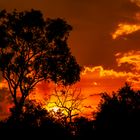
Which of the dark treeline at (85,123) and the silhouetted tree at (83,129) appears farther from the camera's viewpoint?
the silhouetted tree at (83,129)

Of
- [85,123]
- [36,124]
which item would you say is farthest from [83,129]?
[36,124]

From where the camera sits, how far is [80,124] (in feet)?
228

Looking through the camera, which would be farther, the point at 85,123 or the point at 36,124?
the point at 85,123

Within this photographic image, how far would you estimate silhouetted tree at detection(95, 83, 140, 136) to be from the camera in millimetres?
64125

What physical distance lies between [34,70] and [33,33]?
466 cm

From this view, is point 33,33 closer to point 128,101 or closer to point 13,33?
point 13,33

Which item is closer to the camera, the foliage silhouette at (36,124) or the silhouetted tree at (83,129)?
the foliage silhouette at (36,124)

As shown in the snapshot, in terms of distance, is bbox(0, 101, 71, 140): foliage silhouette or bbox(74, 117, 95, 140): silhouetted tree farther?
bbox(74, 117, 95, 140): silhouetted tree

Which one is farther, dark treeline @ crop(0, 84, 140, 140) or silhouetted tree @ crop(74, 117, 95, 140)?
silhouetted tree @ crop(74, 117, 95, 140)

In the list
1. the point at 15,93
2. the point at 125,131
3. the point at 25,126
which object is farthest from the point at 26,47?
the point at 125,131

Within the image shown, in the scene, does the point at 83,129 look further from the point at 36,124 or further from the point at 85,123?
the point at 36,124

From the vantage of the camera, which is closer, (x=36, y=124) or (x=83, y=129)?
(x=36, y=124)

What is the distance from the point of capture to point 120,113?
68.6 m

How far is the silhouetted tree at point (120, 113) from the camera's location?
6412cm
